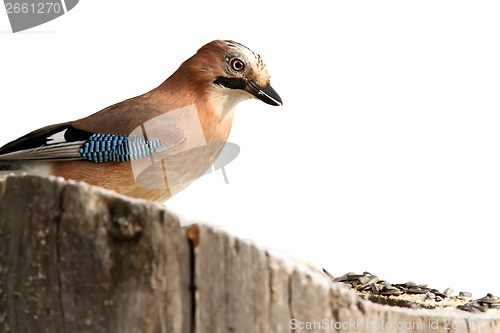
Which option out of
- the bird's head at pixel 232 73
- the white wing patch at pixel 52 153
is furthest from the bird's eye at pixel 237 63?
the white wing patch at pixel 52 153

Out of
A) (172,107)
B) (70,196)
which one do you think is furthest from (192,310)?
(172,107)

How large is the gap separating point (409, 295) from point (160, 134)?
7.05ft

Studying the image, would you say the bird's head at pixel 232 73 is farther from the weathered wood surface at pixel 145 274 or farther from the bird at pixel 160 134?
the weathered wood surface at pixel 145 274

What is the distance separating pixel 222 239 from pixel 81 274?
1.63 feet

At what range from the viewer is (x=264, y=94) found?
3.15m

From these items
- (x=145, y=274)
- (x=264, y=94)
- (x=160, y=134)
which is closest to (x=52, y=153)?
(x=160, y=134)

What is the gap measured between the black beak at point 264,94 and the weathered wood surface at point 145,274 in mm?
1701

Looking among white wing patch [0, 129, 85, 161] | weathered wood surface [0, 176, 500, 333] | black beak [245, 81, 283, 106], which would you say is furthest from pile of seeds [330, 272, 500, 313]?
white wing patch [0, 129, 85, 161]

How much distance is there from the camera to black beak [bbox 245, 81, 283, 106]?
3.15m

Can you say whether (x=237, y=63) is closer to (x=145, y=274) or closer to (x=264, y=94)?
(x=264, y=94)

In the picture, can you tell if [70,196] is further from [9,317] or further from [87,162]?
[87,162]

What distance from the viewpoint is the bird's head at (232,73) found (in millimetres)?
3141

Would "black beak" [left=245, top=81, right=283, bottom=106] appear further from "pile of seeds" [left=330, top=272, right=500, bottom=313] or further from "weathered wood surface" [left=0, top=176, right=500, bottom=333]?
"weathered wood surface" [left=0, top=176, right=500, bottom=333]

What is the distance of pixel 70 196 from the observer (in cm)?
160
